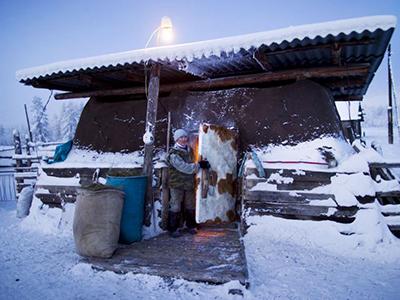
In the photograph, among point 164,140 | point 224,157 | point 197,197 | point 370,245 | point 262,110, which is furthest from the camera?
point 164,140

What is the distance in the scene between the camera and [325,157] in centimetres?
561

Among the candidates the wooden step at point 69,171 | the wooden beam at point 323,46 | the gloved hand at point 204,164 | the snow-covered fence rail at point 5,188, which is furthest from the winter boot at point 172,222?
the snow-covered fence rail at point 5,188

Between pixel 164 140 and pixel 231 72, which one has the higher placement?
pixel 231 72

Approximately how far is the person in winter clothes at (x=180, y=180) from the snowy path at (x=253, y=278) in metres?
1.42

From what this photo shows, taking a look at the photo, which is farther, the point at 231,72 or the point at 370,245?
the point at 231,72

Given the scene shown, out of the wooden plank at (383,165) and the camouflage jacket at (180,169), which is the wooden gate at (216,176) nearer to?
the camouflage jacket at (180,169)

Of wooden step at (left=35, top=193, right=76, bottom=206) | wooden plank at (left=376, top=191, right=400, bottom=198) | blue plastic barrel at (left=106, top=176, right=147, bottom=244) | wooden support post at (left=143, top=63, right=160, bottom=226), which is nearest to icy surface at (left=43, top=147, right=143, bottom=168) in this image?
wooden step at (left=35, top=193, right=76, bottom=206)

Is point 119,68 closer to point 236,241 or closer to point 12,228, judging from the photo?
point 236,241

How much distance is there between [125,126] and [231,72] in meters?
2.87

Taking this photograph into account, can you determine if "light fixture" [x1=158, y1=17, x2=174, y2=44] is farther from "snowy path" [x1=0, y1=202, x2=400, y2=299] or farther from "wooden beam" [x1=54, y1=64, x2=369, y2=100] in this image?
"snowy path" [x1=0, y1=202, x2=400, y2=299]

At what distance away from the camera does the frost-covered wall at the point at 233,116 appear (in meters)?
6.22

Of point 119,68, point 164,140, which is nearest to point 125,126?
point 164,140

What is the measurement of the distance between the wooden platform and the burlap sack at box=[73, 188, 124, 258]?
0.53 ft

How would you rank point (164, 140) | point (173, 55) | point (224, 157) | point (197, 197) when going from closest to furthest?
point (173, 55)
point (197, 197)
point (224, 157)
point (164, 140)
